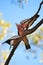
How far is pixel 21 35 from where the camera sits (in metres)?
0.29

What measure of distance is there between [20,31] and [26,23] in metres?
0.01

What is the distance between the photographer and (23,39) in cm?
30

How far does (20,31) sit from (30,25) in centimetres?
1

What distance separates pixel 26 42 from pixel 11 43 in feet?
0.05

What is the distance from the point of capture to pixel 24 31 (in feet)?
0.97

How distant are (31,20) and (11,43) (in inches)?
1.3

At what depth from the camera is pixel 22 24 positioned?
0.99 feet

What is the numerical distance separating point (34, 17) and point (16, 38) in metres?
0.03

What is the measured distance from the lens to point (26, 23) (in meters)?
0.30

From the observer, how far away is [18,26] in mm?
298

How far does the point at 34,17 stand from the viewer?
301 millimetres

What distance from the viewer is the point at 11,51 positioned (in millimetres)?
290
